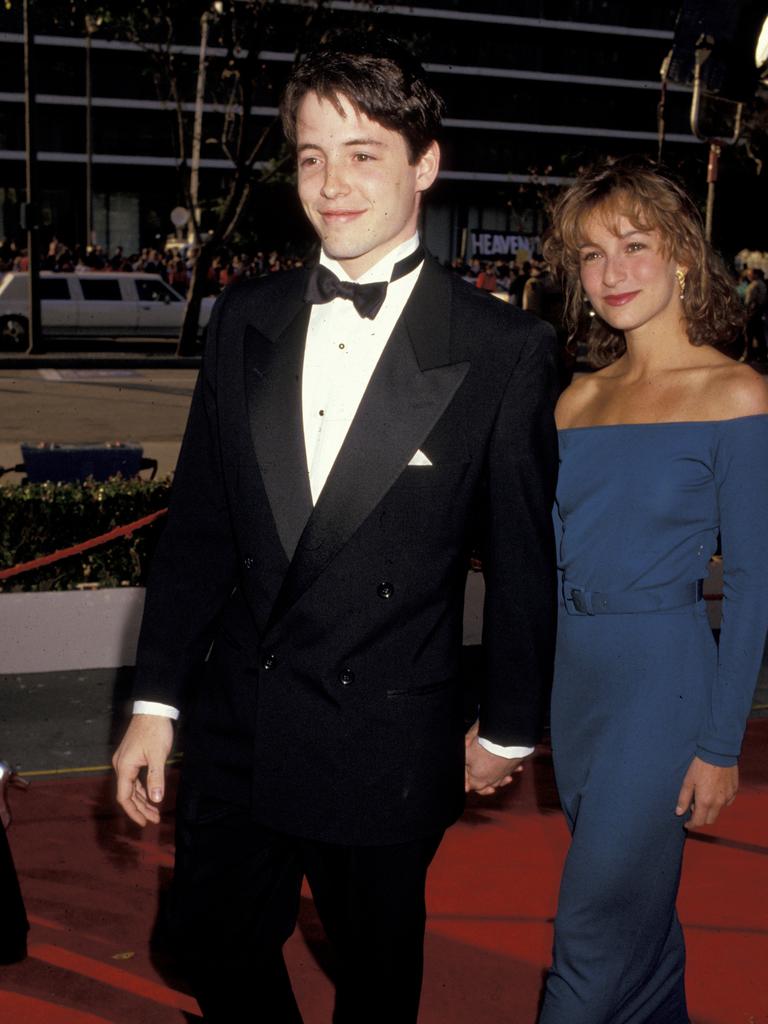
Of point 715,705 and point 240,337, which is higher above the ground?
point 240,337

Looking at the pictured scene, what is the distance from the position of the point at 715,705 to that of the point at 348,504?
2.84 feet

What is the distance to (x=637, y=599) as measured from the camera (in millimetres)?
2734

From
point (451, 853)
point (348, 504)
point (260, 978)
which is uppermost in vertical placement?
point (348, 504)

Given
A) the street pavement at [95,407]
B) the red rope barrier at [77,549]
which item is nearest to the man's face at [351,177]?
the red rope barrier at [77,549]

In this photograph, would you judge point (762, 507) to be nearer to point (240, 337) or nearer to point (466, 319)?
point (466, 319)

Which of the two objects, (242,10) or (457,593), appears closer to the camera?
(457,593)

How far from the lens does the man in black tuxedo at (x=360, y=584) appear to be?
2.44m

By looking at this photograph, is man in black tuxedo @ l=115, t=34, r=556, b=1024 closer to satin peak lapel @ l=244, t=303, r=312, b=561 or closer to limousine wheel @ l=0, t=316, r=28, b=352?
satin peak lapel @ l=244, t=303, r=312, b=561

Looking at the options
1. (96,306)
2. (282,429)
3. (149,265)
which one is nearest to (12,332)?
(96,306)

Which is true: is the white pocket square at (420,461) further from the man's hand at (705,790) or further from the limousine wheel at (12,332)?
the limousine wheel at (12,332)

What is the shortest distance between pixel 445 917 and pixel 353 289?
2294 mm

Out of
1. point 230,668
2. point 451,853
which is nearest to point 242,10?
point 451,853

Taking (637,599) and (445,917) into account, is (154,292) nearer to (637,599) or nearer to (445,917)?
(445,917)

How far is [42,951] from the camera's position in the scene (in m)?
3.83
